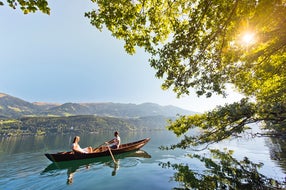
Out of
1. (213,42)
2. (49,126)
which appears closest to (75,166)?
(213,42)

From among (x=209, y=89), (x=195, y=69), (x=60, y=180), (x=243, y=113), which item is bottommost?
(x=60, y=180)

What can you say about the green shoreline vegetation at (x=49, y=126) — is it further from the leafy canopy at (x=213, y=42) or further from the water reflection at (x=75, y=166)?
the leafy canopy at (x=213, y=42)

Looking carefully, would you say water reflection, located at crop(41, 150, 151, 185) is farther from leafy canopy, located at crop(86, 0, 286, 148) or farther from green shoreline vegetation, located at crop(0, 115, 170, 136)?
green shoreline vegetation, located at crop(0, 115, 170, 136)

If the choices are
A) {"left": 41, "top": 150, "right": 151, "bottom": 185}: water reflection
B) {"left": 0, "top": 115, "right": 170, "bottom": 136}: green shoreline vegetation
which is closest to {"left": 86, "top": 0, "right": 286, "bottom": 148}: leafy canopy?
{"left": 41, "top": 150, "right": 151, "bottom": 185}: water reflection

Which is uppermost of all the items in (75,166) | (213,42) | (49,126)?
(49,126)

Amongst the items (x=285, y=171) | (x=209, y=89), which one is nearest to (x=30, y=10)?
(x=209, y=89)

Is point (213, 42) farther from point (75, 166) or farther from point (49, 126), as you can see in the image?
point (49, 126)

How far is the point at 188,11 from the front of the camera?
6855 mm

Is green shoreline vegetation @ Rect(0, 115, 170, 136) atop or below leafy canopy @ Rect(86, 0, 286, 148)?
atop

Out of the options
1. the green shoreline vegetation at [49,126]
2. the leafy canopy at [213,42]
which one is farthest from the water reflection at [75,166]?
the green shoreline vegetation at [49,126]

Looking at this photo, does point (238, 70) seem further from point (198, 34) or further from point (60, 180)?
point (60, 180)

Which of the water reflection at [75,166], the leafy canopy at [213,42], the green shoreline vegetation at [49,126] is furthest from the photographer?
the green shoreline vegetation at [49,126]

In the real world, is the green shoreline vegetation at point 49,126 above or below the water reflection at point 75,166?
above

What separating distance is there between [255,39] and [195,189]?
25.0 feet
